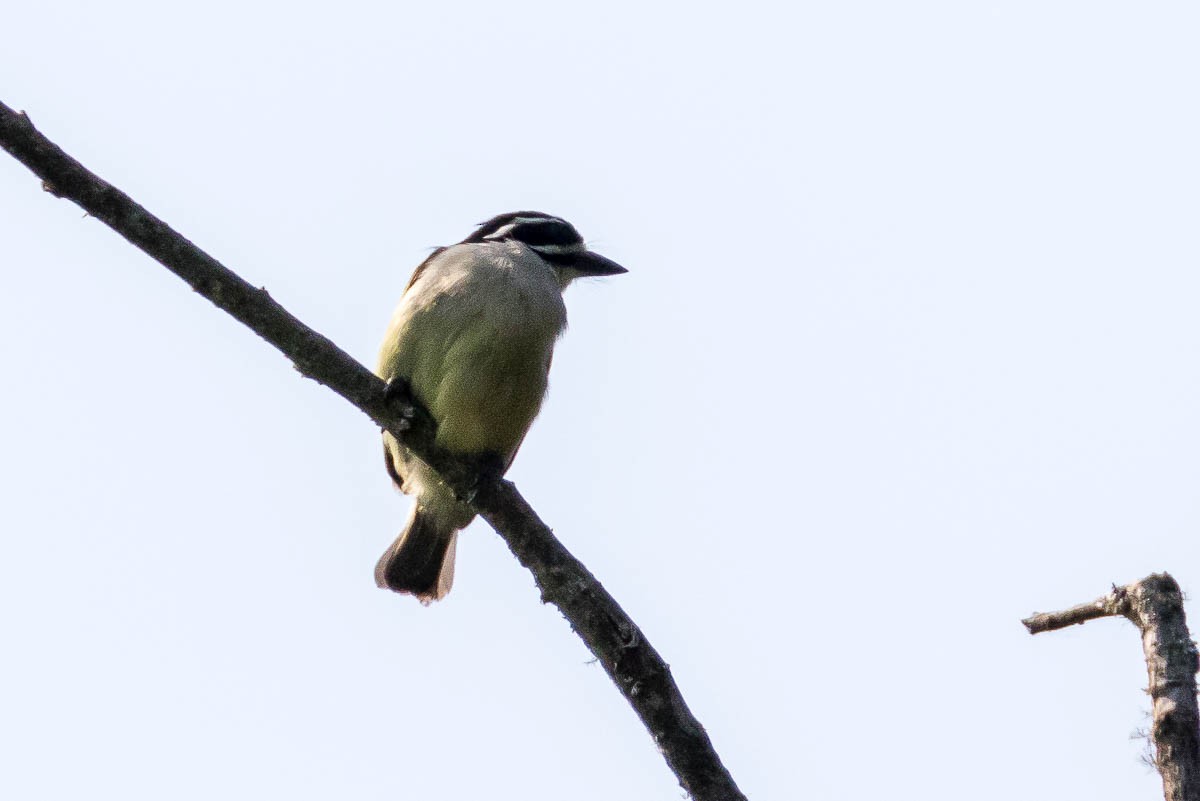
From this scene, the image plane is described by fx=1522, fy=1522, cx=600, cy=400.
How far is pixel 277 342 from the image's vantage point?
455 centimetres

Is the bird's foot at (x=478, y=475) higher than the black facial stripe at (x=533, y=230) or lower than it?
lower

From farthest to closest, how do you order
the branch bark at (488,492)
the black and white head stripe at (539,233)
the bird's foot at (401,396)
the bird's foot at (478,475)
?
1. the black and white head stripe at (539,233)
2. the bird's foot at (401,396)
3. the bird's foot at (478,475)
4. the branch bark at (488,492)

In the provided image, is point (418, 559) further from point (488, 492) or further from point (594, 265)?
point (488, 492)

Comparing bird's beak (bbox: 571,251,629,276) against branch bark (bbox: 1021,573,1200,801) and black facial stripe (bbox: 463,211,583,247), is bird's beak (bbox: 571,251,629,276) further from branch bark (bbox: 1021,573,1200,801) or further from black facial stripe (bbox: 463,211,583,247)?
branch bark (bbox: 1021,573,1200,801)

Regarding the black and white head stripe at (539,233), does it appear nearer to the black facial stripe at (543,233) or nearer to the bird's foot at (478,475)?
the black facial stripe at (543,233)

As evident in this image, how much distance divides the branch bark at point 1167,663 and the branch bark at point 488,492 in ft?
3.34

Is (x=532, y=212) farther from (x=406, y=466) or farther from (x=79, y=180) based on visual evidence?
(x=79, y=180)

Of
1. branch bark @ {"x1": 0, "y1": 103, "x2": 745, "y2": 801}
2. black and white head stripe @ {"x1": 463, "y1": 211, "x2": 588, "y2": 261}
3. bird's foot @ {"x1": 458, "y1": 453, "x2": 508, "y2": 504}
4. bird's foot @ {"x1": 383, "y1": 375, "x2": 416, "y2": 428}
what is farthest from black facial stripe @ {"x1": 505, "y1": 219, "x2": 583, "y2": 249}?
branch bark @ {"x1": 0, "y1": 103, "x2": 745, "y2": 801}

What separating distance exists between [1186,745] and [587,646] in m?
1.66

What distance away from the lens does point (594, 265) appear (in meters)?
7.32

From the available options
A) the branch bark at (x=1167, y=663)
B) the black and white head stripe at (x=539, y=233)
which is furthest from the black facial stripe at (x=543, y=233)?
the branch bark at (x=1167, y=663)

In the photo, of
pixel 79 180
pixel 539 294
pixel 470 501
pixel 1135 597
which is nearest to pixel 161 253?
pixel 79 180

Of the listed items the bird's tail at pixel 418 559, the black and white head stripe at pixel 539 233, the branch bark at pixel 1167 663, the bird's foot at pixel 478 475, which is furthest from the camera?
the black and white head stripe at pixel 539 233

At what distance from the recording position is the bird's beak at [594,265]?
728 centimetres
